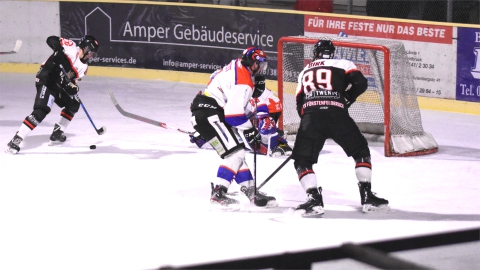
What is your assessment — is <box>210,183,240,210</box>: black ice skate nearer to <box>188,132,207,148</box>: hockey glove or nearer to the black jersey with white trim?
the black jersey with white trim

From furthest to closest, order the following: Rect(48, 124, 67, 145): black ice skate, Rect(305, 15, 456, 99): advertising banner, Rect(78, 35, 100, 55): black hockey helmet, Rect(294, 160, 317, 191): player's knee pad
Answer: Rect(305, 15, 456, 99): advertising banner → Rect(48, 124, 67, 145): black ice skate → Rect(78, 35, 100, 55): black hockey helmet → Rect(294, 160, 317, 191): player's knee pad

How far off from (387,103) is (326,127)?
2120 millimetres

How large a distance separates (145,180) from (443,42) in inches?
173

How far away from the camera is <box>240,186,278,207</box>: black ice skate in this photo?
5.47 m

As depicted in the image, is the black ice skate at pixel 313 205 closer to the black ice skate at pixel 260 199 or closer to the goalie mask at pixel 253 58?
the black ice skate at pixel 260 199

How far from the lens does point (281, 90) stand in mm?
7945

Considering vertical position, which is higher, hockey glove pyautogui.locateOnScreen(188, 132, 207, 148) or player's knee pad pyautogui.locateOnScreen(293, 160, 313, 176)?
hockey glove pyautogui.locateOnScreen(188, 132, 207, 148)

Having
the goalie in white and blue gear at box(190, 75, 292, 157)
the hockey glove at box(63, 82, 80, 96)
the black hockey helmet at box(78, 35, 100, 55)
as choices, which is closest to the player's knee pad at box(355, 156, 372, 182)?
the goalie in white and blue gear at box(190, 75, 292, 157)

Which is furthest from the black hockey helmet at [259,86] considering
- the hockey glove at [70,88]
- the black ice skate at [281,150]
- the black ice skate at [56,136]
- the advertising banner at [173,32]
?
the advertising banner at [173,32]

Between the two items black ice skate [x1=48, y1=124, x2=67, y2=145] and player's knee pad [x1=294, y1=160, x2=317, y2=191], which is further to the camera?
black ice skate [x1=48, y1=124, x2=67, y2=145]

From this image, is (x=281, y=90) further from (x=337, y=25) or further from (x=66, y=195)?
(x=66, y=195)

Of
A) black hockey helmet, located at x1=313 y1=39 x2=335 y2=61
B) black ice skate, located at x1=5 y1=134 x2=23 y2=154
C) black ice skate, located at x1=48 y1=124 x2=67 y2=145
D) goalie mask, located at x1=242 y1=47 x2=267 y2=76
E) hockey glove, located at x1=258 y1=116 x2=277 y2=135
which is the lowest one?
black ice skate, located at x1=5 y1=134 x2=23 y2=154

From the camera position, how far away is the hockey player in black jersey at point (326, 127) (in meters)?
5.14

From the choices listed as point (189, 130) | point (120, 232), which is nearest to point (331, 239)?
point (120, 232)
